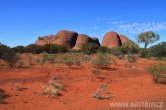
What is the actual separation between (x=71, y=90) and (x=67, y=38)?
83947 millimetres

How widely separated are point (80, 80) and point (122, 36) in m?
91.9

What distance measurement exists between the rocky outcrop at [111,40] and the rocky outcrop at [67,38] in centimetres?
1178

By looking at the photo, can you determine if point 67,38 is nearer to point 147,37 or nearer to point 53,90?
point 147,37

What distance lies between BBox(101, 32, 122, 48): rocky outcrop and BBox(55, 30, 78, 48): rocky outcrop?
11781 mm

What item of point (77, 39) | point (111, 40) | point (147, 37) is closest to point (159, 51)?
point (147, 37)

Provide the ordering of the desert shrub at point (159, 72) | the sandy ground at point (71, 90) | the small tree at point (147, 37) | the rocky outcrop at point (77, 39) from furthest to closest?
the rocky outcrop at point (77, 39) < the small tree at point (147, 37) < the desert shrub at point (159, 72) < the sandy ground at point (71, 90)

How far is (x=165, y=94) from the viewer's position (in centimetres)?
1226

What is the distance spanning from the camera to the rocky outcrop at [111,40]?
3898 inches

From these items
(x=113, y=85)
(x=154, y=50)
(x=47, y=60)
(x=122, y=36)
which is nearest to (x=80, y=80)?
(x=113, y=85)

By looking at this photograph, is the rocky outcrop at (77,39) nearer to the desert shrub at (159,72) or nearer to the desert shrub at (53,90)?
the desert shrub at (159,72)

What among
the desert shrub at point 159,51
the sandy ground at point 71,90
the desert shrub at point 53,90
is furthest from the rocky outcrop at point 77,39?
the desert shrub at point 53,90

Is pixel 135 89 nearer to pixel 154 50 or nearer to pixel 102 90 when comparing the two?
pixel 102 90

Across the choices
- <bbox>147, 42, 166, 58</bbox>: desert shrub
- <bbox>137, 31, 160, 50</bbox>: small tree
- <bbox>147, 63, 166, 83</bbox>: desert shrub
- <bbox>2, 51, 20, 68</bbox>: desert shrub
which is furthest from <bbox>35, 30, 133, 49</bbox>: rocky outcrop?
<bbox>147, 63, 166, 83</bbox>: desert shrub

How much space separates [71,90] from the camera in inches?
562
